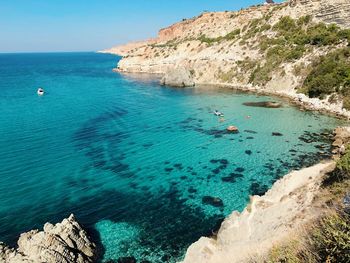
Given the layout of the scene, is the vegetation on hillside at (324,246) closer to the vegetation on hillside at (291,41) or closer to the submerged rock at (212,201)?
the submerged rock at (212,201)

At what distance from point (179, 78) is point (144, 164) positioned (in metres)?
57.5

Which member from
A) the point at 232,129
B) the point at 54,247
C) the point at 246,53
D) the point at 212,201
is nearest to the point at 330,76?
the point at 232,129

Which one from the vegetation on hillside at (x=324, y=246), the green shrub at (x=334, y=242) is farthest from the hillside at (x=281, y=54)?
the green shrub at (x=334, y=242)

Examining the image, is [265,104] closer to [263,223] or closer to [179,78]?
[179,78]

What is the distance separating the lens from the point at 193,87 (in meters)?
86.2

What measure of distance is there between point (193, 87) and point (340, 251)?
78362 millimetres

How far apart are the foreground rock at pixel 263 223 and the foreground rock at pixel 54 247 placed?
658 cm

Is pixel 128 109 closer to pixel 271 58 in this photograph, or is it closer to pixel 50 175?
pixel 50 175

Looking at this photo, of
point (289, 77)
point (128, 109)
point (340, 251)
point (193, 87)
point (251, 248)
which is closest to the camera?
point (340, 251)

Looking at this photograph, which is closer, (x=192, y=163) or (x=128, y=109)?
(x=192, y=163)

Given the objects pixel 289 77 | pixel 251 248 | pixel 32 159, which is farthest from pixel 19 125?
pixel 289 77

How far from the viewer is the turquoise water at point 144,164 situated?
918 inches

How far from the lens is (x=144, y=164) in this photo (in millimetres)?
33875

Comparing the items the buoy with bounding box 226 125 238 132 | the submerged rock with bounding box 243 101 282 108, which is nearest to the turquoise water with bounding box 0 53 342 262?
the buoy with bounding box 226 125 238 132
